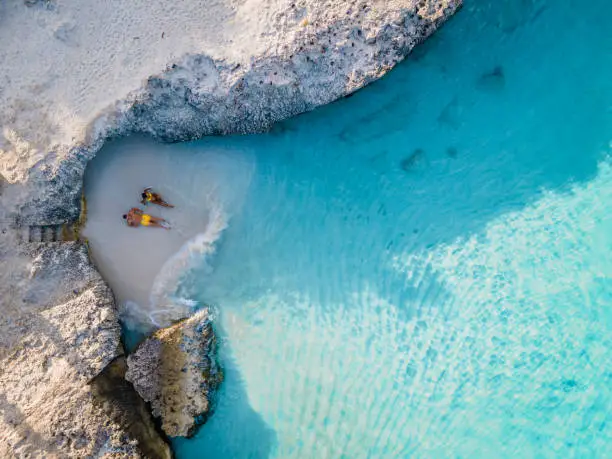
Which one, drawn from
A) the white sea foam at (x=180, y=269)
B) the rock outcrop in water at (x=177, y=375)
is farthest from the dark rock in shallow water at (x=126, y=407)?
the white sea foam at (x=180, y=269)

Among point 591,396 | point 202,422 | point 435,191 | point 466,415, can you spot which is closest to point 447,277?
point 435,191

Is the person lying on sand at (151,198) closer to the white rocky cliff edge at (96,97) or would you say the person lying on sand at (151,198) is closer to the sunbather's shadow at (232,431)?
the white rocky cliff edge at (96,97)

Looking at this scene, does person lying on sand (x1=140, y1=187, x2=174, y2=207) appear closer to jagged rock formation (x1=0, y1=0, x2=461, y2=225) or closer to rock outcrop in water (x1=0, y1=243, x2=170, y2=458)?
jagged rock formation (x1=0, y1=0, x2=461, y2=225)

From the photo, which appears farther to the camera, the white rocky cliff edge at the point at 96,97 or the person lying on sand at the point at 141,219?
the person lying on sand at the point at 141,219

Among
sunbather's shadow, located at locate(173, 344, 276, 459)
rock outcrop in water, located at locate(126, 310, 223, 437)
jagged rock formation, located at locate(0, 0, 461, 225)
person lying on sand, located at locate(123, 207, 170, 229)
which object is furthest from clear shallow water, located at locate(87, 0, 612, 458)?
jagged rock formation, located at locate(0, 0, 461, 225)

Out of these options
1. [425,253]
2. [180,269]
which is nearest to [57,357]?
[180,269]
